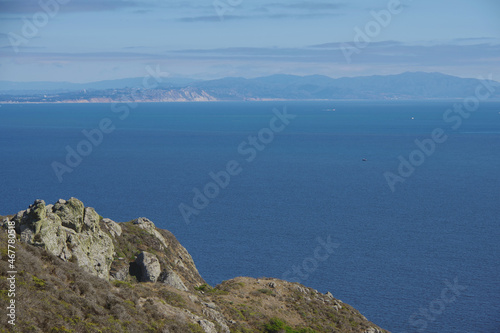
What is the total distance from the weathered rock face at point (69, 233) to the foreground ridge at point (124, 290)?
0.07m

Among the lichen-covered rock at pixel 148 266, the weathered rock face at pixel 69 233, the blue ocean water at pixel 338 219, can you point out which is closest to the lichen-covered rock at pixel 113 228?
the weathered rock face at pixel 69 233

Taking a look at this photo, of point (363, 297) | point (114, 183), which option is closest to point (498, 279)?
point (363, 297)

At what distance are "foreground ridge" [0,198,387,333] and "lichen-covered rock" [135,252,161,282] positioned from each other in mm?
78

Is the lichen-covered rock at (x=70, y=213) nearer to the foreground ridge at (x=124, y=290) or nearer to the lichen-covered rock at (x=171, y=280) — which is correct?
the foreground ridge at (x=124, y=290)

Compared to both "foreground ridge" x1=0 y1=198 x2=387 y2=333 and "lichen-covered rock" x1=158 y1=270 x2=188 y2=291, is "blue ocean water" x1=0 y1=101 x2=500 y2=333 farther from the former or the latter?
"lichen-covered rock" x1=158 y1=270 x2=188 y2=291

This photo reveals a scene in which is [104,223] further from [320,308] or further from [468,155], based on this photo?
[468,155]

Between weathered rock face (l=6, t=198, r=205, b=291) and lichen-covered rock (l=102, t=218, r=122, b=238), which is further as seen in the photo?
lichen-covered rock (l=102, t=218, r=122, b=238)

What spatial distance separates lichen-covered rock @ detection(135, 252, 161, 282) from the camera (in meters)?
41.2

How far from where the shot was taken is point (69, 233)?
3800 centimetres

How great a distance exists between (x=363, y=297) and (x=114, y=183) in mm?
87501

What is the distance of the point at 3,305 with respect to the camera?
2470 cm

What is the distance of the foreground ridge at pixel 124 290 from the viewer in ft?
91.8

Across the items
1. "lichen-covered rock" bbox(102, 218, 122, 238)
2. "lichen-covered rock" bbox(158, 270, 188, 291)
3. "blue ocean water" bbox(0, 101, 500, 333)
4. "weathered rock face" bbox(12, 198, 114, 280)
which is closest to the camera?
"weathered rock face" bbox(12, 198, 114, 280)

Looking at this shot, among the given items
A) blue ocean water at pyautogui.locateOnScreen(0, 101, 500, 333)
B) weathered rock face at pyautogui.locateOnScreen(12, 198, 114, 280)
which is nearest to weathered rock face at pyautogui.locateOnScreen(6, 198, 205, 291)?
weathered rock face at pyautogui.locateOnScreen(12, 198, 114, 280)
